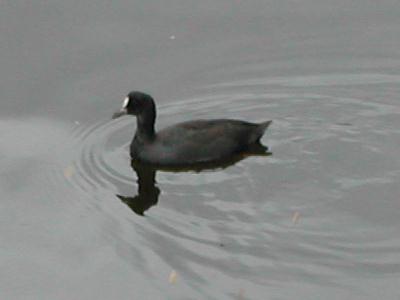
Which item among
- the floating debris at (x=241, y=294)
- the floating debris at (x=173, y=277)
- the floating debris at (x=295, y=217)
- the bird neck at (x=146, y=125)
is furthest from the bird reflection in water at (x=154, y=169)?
the floating debris at (x=241, y=294)

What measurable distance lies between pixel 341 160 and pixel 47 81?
334cm

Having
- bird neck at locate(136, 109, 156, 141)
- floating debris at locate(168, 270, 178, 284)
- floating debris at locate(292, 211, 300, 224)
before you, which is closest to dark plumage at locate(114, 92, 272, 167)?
bird neck at locate(136, 109, 156, 141)

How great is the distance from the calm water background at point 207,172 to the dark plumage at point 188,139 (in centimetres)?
20

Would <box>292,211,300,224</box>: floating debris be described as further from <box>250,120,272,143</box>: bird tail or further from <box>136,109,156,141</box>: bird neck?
<box>136,109,156,141</box>: bird neck

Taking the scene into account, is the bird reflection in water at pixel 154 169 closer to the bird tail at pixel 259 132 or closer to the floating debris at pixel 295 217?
the bird tail at pixel 259 132

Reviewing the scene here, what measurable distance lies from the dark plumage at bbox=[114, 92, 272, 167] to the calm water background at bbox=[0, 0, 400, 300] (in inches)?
7.7

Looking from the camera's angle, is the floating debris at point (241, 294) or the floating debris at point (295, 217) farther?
the floating debris at point (295, 217)

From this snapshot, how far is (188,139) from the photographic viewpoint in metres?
10.9

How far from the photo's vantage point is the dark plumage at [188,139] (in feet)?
35.7

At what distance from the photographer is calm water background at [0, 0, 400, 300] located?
29.3 ft

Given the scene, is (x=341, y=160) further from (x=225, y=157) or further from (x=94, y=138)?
(x=94, y=138)

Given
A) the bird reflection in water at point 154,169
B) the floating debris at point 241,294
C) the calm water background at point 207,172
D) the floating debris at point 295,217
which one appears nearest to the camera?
the floating debris at point 241,294

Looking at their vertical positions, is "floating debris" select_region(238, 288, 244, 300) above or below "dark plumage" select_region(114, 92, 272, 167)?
below

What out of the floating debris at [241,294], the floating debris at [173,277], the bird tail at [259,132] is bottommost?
Result: the floating debris at [241,294]
